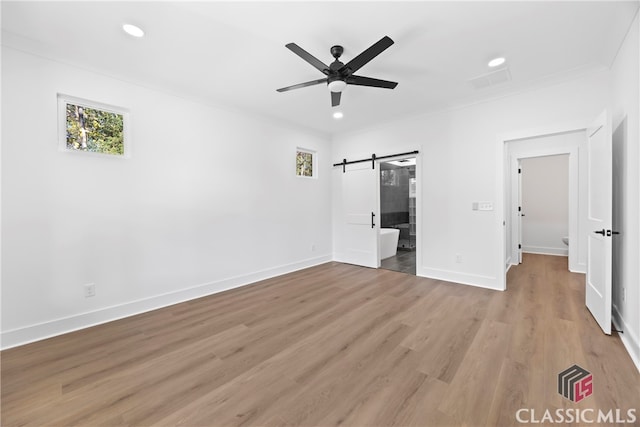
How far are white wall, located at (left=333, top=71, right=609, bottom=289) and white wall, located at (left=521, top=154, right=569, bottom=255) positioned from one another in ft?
11.6

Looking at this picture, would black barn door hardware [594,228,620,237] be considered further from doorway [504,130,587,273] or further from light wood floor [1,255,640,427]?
doorway [504,130,587,273]

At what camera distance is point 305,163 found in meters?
5.34

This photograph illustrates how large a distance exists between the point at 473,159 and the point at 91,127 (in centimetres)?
499

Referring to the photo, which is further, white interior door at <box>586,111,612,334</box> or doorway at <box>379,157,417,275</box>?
doorway at <box>379,157,417,275</box>

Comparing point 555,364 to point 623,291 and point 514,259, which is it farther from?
point 514,259

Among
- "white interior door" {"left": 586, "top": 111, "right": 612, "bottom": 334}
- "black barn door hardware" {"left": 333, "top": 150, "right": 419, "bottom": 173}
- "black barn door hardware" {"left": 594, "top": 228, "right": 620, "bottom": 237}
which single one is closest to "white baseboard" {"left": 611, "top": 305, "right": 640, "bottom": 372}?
"white interior door" {"left": 586, "top": 111, "right": 612, "bottom": 334}

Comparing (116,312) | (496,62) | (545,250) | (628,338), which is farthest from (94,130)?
(545,250)

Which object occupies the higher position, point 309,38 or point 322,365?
point 309,38

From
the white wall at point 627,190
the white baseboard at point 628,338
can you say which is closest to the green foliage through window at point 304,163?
the white wall at point 627,190

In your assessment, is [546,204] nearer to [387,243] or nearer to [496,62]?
[387,243]

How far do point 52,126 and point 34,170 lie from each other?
1.54 feet

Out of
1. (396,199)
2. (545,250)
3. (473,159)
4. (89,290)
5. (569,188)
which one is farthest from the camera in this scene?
(396,199)

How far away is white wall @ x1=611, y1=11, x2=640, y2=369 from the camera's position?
206cm

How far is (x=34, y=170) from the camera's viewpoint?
248 centimetres
